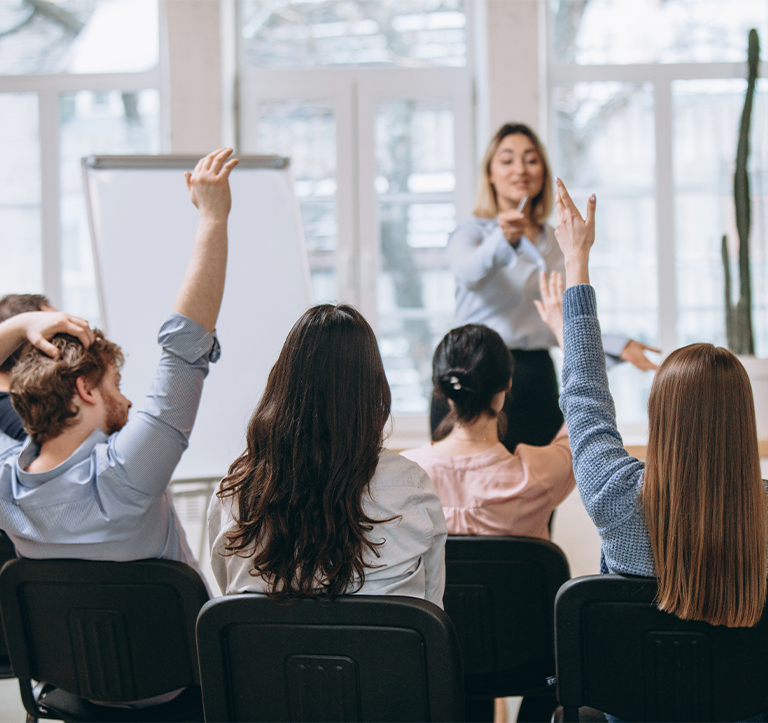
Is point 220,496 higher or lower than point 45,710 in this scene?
higher

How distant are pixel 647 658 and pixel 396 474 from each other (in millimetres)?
447

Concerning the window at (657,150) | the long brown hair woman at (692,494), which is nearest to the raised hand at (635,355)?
the long brown hair woman at (692,494)

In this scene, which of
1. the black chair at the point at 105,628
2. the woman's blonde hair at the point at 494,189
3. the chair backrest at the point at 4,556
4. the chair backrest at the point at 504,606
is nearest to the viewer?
the black chair at the point at 105,628

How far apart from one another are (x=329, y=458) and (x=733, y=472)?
1.87ft

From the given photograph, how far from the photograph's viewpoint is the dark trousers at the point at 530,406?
7.17 feet

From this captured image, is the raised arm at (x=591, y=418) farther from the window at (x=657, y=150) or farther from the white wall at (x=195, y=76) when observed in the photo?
the white wall at (x=195, y=76)

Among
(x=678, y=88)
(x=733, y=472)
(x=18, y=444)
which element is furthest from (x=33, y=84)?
(x=733, y=472)

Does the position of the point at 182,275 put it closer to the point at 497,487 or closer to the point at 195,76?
the point at 497,487

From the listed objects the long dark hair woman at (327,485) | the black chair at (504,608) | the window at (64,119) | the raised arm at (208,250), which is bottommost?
the black chair at (504,608)

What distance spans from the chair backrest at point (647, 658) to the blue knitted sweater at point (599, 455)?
0.25ft

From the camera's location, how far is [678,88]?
12.1ft

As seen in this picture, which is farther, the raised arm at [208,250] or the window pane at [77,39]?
the window pane at [77,39]

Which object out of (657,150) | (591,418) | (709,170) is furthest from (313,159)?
(591,418)

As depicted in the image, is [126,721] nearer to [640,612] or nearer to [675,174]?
A: [640,612]
